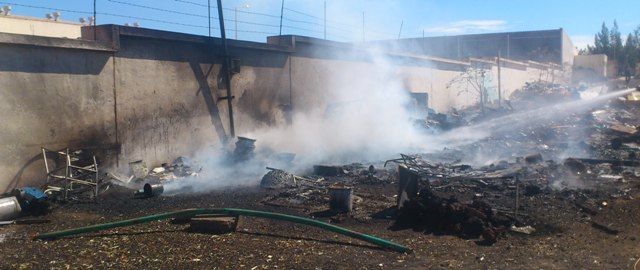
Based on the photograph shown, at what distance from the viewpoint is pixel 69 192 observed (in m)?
7.71

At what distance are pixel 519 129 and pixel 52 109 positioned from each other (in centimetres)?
1385

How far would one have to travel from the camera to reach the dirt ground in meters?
4.75

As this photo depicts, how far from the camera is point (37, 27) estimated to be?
1933cm

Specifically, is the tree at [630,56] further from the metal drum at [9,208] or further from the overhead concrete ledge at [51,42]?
the metal drum at [9,208]

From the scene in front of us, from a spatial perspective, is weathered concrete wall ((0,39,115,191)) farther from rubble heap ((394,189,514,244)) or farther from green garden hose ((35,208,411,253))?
rubble heap ((394,189,514,244))

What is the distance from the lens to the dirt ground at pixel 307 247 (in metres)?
4.75

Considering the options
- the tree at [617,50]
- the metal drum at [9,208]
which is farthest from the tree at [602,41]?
the metal drum at [9,208]

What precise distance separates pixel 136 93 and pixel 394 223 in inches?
226

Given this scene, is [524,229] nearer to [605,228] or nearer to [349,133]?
[605,228]

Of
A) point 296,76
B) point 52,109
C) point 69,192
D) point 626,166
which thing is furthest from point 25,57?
point 626,166

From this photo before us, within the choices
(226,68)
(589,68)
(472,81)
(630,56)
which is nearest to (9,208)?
(226,68)

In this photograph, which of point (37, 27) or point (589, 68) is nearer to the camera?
point (37, 27)

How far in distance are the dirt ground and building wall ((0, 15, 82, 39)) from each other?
592 inches

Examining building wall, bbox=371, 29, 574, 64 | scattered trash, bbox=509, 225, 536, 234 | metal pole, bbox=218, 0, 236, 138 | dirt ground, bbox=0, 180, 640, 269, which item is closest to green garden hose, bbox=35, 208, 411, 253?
dirt ground, bbox=0, 180, 640, 269
